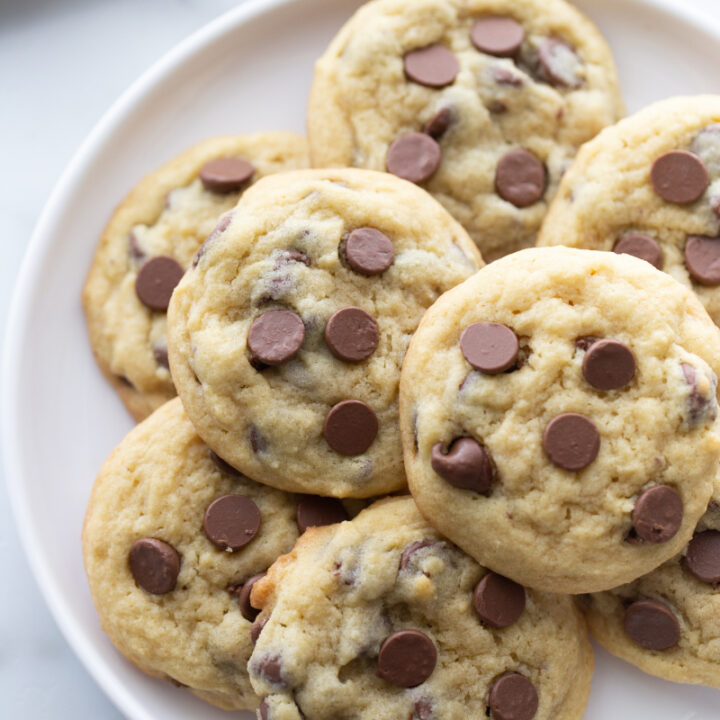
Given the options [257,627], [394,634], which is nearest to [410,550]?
[394,634]

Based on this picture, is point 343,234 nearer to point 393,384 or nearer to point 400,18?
point 393,384

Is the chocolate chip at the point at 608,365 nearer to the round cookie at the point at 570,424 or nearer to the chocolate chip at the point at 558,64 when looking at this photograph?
the round cookie at the point at 570,424

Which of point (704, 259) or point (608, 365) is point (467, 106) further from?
point (608, 365)

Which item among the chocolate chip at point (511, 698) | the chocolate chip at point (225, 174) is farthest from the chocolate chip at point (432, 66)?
the chocolate chip at point (511, 698)

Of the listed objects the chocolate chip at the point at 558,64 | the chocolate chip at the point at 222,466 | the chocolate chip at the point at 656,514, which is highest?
the chocolate chip at the point at 558,64

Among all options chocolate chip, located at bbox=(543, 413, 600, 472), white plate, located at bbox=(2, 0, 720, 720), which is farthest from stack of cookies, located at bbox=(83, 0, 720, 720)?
white plate, located at bbox=(2, 0, 720, 720)
